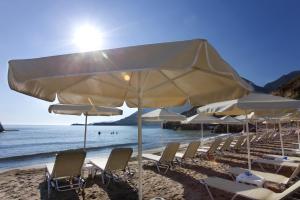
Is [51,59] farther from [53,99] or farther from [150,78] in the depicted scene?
[150,78]

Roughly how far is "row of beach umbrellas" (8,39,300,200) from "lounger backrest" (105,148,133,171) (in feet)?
5.98

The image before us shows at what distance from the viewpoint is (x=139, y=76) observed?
3.44 meters

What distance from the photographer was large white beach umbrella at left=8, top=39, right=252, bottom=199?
7.38 ft

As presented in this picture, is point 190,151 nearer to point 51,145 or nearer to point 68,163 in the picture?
point 68,163

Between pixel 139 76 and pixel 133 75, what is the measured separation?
55 centimetres

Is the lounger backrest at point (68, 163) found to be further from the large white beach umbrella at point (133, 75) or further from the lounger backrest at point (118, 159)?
the large white beach umbrella at point (133, 75)

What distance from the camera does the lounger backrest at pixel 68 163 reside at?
5387 mm

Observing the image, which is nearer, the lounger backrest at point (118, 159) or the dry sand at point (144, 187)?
the dry sand at point (144, 187)

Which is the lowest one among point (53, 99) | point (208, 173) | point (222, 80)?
point (208, 173)

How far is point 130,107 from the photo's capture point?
520 cm

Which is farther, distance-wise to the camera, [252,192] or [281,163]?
[281,163]

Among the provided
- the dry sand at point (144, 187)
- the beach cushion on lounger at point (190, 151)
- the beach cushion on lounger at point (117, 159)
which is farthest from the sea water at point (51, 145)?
the beach cushion on lounger at point (117, 159)

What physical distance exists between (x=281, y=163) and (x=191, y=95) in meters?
4.68

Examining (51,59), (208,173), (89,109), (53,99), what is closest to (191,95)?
(53,99)
